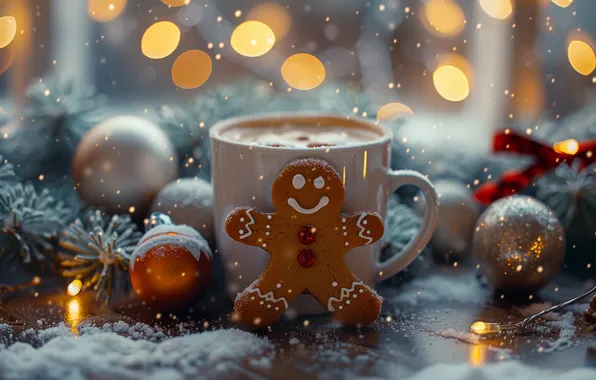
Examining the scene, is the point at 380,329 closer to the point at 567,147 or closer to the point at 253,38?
the point at 567,147

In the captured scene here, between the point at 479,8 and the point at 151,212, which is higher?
the point at 479,8

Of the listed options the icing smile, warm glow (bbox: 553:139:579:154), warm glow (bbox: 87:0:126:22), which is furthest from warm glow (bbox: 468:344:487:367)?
warm glow (bbox: 87:0:126:22)

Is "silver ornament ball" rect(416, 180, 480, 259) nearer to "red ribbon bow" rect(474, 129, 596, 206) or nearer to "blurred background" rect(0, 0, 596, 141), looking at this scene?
"red ribbon bow" rect(474, 129, 596, 206)

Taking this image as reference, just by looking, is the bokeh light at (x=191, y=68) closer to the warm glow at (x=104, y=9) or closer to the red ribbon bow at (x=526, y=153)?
the warm glow at (x=104, y=9)

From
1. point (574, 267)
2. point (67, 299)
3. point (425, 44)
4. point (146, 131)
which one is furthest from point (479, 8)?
point (67, 299)

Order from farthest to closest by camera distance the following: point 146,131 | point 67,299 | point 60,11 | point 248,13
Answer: point 248,13, point 60,11, point 146,131, point 67,299

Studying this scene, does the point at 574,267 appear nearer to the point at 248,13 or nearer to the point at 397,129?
the point at 397,129
